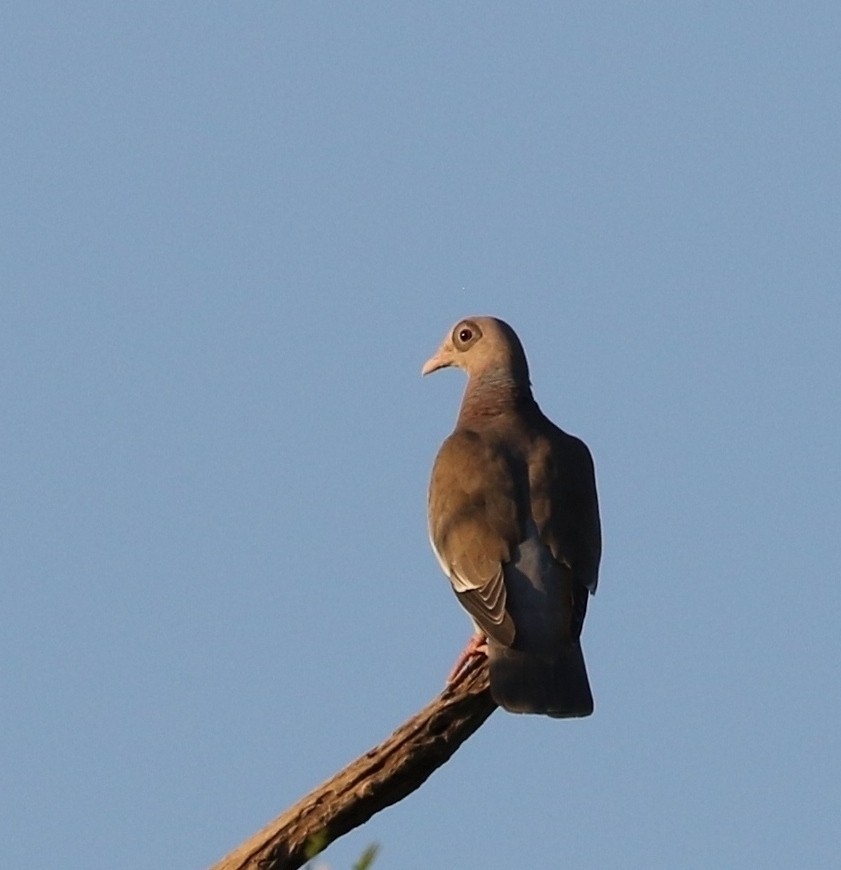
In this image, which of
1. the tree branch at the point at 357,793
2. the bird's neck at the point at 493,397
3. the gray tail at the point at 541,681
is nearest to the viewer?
the tree branch at the point at 357,793

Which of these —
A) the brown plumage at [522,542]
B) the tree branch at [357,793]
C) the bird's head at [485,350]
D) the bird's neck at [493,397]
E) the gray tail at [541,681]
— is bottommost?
the tree branch at [357,793]

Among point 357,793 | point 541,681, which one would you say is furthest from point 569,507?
point 357,793

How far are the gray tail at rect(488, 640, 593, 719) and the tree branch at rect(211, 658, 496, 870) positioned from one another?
18.3 inches

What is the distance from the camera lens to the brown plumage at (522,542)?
6.57 meters

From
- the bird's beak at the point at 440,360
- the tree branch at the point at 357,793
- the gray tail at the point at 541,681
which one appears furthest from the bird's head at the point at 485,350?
the tree branch at the point at 357,793

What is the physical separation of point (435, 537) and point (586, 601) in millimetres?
758

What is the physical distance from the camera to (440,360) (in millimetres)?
9172

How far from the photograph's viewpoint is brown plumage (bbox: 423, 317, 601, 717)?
6570 millimetres

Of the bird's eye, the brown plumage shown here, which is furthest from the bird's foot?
the bird's eye

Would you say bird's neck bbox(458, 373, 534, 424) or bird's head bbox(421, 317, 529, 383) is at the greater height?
bird's head bbox(421, 317, 529, 383)

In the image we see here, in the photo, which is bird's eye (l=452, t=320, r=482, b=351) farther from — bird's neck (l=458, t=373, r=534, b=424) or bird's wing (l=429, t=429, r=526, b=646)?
bird's wing (l=429, t=429, r=526, b=646)

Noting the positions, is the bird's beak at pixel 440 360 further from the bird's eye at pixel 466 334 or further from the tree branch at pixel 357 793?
the tree branch at pixel 357 793

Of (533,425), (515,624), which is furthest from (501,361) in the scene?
(515,624)

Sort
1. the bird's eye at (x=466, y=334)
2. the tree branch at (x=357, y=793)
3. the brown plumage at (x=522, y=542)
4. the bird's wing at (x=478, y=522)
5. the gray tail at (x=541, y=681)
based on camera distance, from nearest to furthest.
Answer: the tree branch at (x=357, y=793)
the gray tail at (x=541, y=681)
the brown plumage at (x=522, y=542)
the bird's wing at (x=478, y=522)
the bird's eye at (x=466, y=334)
